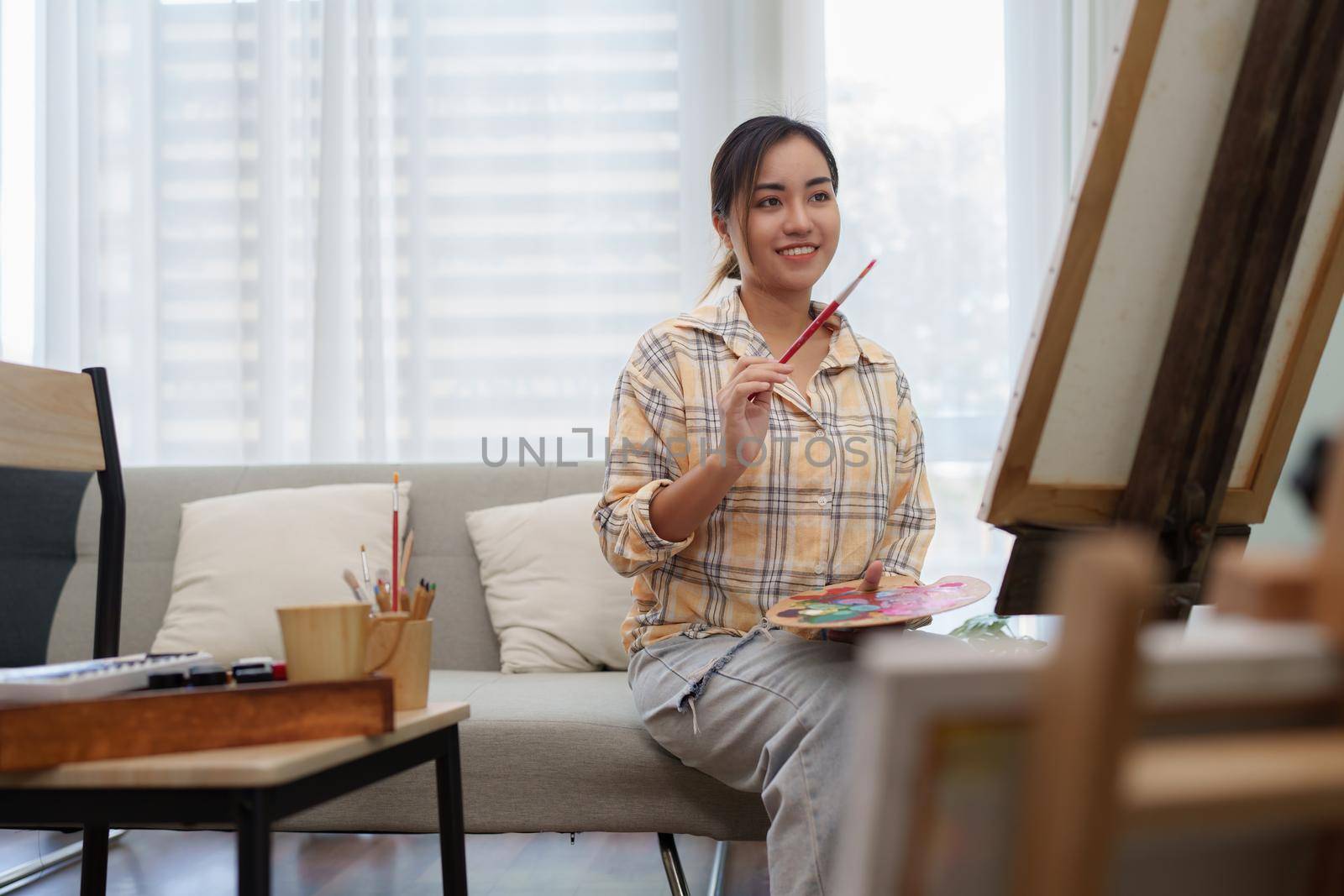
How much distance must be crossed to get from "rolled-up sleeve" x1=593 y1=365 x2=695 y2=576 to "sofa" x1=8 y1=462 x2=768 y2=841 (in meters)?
0.30

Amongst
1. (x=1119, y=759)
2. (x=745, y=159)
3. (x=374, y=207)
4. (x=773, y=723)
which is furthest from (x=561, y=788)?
(x=374, y=207)

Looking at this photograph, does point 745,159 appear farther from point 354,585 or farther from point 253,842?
point 253,842

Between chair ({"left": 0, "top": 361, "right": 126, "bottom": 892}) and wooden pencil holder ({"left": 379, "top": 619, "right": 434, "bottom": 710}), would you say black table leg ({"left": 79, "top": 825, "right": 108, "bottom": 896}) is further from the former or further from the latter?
wooden pencil holder ({"left": 379, "top": 619, "right": 434, "bottom": 710})

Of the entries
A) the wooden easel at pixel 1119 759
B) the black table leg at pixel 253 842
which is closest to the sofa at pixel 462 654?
the black table leg at pixel 253 842

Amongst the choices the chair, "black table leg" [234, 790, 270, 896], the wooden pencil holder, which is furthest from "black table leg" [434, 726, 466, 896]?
the chair

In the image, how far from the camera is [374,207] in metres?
2.84

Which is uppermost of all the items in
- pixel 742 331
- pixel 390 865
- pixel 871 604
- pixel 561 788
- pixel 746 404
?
pixel 742 331

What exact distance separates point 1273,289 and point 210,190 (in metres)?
2.74

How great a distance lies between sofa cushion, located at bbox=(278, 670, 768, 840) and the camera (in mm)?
1606

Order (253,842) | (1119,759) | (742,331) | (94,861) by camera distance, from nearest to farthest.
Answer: (1119,759)
(253,842)
(94,861)
(742,331)

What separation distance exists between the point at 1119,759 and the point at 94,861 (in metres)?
1.21

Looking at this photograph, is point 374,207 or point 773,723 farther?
point 374,207

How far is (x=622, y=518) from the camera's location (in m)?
1.53

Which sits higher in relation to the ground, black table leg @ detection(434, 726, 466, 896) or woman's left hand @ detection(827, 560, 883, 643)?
woman's left hand @ detection(827, 560, 883, 643)
